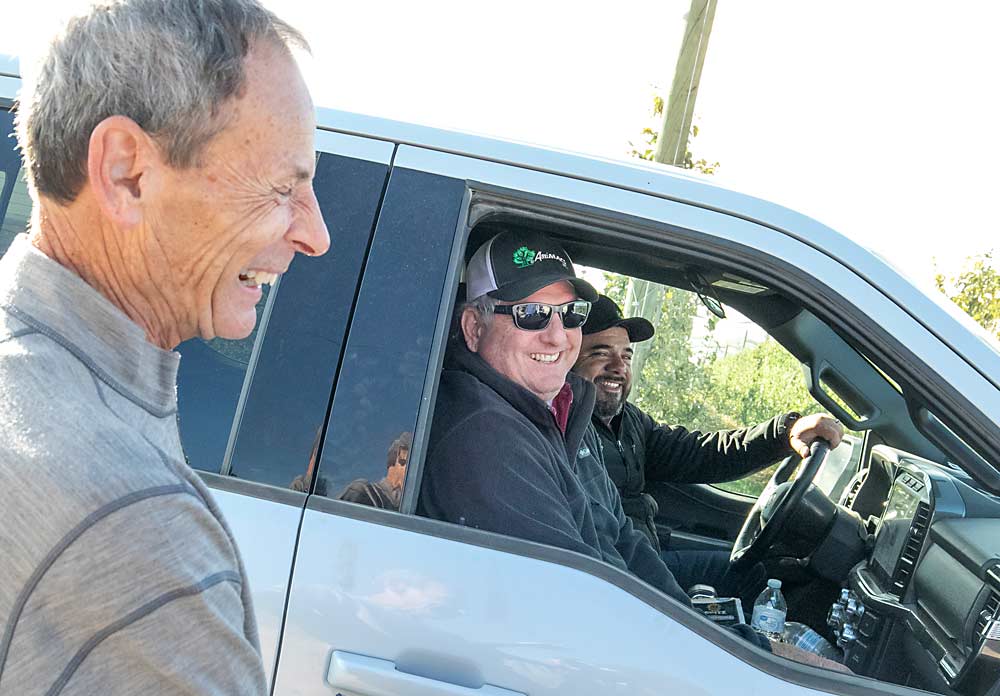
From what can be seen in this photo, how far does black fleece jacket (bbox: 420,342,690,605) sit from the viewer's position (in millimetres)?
1850

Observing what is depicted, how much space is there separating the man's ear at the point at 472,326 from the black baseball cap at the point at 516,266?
0.14ft

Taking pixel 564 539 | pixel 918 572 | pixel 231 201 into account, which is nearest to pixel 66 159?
pixel 231 201

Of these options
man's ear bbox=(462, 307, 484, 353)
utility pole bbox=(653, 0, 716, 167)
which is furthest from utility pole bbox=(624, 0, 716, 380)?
man's ear bbox=(462, 307, 484, 353)

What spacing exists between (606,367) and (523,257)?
1141 mm

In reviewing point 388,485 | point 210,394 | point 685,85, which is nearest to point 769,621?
point 388,485

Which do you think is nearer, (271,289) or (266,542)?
(266,542)

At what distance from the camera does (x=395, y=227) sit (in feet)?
5.80

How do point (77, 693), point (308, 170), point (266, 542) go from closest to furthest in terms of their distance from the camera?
1. point (77, 693)
2. point (308, 170)
3. point (266, 542)

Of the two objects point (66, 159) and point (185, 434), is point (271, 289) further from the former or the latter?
point (66, 159)

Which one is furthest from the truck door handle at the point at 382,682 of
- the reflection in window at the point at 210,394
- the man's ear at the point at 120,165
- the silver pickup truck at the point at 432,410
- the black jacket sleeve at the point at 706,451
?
the black jacket sleeve at the point at 706,451

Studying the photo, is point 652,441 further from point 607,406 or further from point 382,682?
point 382,682

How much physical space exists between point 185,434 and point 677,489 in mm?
2292

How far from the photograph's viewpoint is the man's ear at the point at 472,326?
247 centimetres

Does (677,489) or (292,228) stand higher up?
(292,228)
